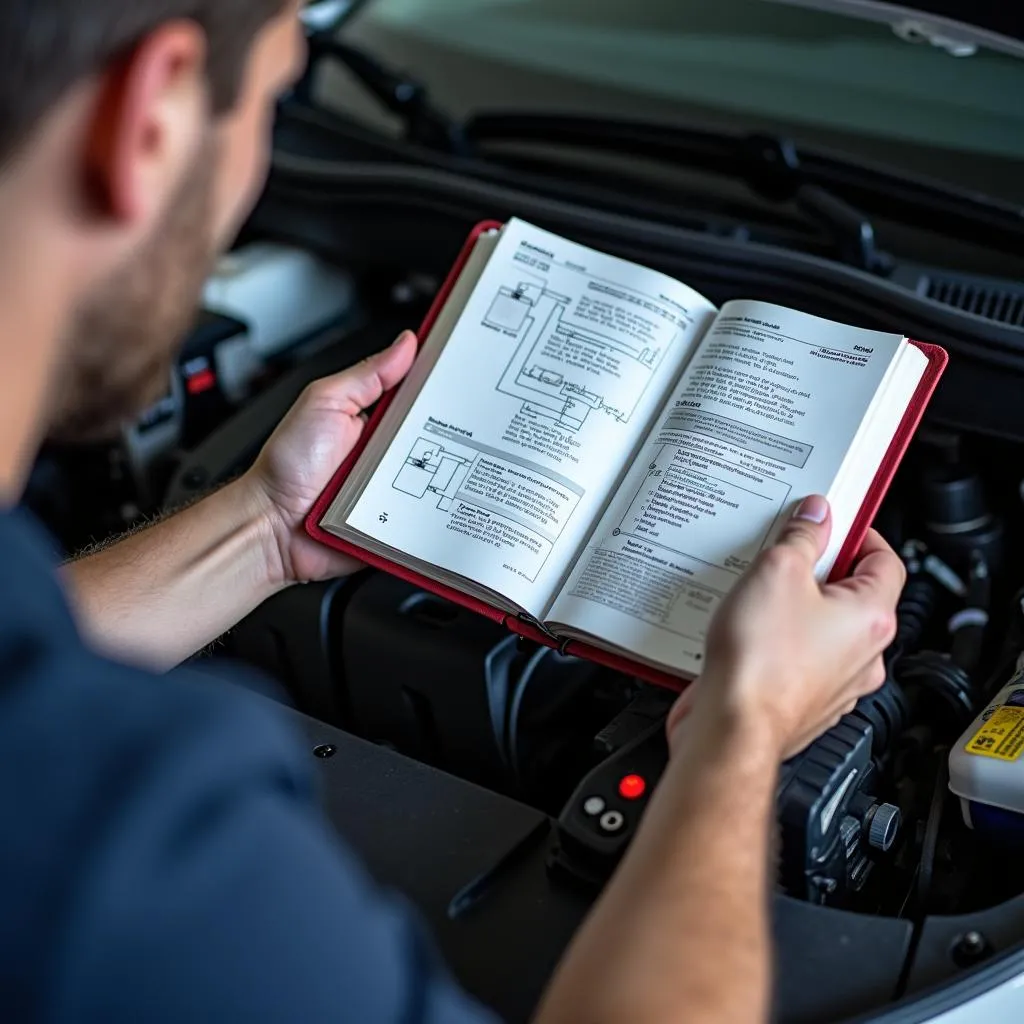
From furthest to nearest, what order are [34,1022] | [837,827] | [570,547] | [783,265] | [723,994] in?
[783,265]
[570,547]
[837,827]
[723,994]
[34,1022]

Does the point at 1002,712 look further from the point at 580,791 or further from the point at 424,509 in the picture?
the point at 424,509


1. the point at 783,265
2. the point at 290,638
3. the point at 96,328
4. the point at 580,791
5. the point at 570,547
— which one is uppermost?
the point at 783,265

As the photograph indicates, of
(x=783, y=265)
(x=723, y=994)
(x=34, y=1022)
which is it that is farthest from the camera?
(x=783, y=265)

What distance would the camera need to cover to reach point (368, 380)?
4.09 feet

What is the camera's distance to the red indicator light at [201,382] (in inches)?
65.5

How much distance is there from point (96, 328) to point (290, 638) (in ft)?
2.04

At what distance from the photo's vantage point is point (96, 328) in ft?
2.47

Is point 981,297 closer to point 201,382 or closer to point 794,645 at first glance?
point 794,645

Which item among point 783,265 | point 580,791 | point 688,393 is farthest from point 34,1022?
point 783,265

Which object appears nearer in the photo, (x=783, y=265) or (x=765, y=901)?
(x=765, y=901)

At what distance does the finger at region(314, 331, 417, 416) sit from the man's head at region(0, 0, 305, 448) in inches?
16.2

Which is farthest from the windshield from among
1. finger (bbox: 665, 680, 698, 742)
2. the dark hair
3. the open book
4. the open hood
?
the dark hair

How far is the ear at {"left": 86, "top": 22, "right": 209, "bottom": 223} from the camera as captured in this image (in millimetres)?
673

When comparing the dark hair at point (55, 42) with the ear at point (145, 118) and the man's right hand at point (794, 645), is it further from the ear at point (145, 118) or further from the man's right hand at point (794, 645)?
the man's right hand at point (794, 645)
